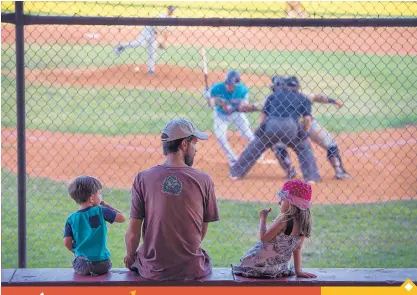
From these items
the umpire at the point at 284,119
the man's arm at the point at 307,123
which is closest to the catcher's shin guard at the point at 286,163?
the umpire at the point at 284,119

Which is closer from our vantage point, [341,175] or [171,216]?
[171,216]

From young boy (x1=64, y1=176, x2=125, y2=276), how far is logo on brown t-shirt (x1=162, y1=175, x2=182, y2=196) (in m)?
0.46

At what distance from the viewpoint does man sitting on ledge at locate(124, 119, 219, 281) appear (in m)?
5.61

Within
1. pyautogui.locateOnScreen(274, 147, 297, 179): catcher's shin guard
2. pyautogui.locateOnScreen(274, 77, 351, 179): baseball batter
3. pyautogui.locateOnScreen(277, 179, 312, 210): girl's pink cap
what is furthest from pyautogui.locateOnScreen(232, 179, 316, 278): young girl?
pyautogui.locateOnScreen(274, 147, 297, 179): catcher's shin guard

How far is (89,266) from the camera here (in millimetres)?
5859

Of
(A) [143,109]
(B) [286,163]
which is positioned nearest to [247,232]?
(B) [286,163]

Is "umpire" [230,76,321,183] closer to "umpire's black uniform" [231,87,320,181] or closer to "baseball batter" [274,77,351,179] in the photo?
"umpire's black uniform" [231,87,320,181]

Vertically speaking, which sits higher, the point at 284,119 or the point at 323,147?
the point at 284,119

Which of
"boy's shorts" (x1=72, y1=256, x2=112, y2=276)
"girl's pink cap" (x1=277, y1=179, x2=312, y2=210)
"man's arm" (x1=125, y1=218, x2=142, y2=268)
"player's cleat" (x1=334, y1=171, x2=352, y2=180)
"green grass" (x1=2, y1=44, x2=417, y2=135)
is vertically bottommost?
"boy's shorts" (x1=72, y1=256, x2=112, y2=276)

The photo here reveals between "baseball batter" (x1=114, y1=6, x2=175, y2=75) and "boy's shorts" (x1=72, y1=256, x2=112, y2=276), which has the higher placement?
"baseball batter" (x1=114, y1=6, x2=175, y2=75)

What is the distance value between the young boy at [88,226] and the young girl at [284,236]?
0.99 metres

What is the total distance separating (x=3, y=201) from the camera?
11.3 meters

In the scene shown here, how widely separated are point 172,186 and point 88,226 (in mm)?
697

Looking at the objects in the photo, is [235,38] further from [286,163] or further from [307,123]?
[307,123]
